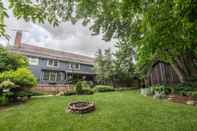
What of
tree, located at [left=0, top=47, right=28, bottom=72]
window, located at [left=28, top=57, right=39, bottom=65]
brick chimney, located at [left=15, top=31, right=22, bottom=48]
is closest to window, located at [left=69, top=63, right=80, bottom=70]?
window, located at [left=28, top=57, right=39, bottom=65]

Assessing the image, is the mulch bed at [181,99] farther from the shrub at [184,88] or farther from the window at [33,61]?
the window at [33,61]

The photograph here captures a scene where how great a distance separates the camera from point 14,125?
5926 millimetres

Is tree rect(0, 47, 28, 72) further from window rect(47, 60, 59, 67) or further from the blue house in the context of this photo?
window rect(47, 60, 59, 67)

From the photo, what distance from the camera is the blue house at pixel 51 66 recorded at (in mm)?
24047

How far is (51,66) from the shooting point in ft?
85.2

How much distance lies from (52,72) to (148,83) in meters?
15.9

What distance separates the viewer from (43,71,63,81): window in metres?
25.1

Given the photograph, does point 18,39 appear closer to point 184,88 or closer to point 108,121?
point 108,121

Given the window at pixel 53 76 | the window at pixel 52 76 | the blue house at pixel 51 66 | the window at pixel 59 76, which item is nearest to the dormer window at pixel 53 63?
the blue house at pixel 51 66

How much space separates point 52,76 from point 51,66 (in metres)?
1.68

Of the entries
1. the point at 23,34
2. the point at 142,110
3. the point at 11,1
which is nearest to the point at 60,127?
the point at 142,110

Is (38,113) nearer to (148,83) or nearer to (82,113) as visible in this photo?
(82,113)

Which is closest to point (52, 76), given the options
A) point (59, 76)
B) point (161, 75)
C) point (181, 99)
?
point (59, 76)

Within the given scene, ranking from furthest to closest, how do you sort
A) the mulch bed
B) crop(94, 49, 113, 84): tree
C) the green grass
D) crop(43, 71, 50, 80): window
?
crop(43, 71, 50, 80): window → crop(94, 49, 113, 84): tree → the mulch bed → the green grass
